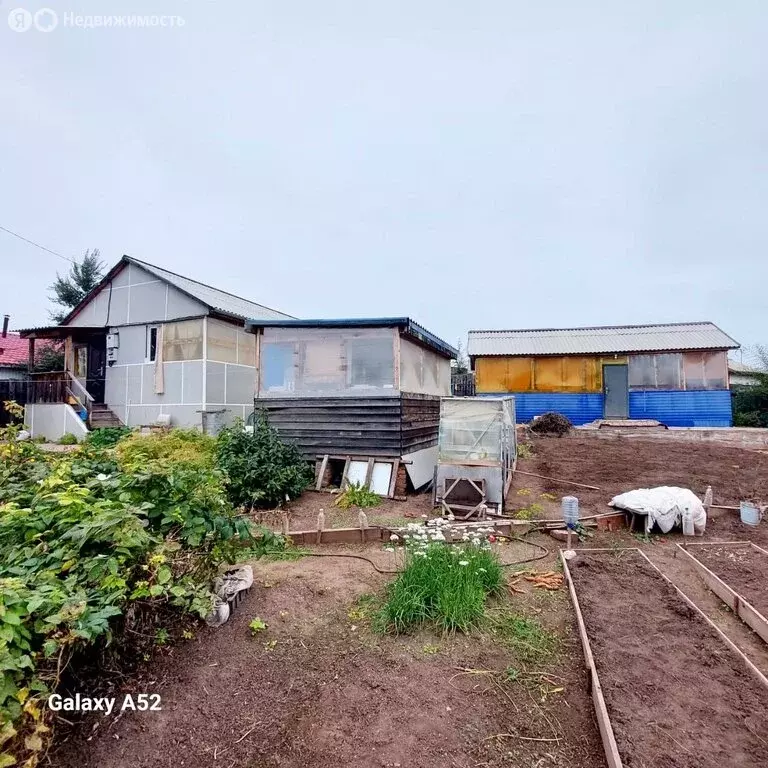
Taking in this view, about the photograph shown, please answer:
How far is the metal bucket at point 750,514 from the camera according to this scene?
6.00 meters

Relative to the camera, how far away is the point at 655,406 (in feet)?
53.0

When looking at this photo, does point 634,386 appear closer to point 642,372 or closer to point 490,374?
point 642,372

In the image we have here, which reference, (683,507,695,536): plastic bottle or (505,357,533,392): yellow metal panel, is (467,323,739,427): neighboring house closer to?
(505,357,533,392): yellow metal panel

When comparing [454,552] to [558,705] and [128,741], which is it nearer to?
[558,705]

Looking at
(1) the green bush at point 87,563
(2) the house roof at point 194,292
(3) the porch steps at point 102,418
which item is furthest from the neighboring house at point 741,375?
(3) the porch steps at point 102,418

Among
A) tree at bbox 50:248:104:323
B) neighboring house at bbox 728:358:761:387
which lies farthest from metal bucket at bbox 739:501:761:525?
tree at bbox 50:248:104:323

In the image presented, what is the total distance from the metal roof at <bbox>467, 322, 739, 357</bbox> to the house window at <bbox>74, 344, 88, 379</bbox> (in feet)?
49.6

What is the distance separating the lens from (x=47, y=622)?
6.02ft

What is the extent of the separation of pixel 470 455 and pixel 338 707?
4.94 metres

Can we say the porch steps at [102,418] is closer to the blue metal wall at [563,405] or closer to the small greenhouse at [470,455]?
the small greenhouse at [470,455]

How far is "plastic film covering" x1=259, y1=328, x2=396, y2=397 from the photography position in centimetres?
808

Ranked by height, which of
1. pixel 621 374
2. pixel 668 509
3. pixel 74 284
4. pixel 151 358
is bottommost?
pixel 668 509

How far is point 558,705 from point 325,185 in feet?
57.1

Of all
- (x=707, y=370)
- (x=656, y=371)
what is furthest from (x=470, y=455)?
(x=707, y=370)
